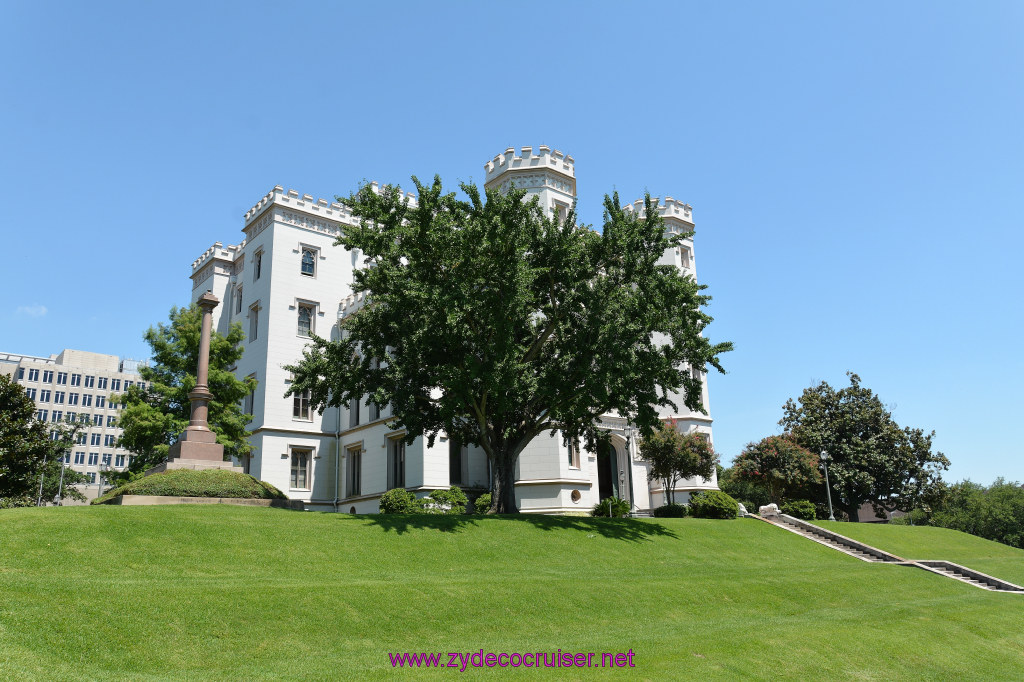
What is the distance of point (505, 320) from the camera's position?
21.0m

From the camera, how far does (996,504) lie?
213 feet

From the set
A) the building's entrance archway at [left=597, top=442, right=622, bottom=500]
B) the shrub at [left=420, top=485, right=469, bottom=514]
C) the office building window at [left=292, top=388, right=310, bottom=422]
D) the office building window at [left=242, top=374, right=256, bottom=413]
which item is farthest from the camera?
the office building window at [left=242, top=374, right=256, bottom=413]

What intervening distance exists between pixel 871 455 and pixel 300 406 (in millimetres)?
38554

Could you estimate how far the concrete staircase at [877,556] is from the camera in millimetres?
25016

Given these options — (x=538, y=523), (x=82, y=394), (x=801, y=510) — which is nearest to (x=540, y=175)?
(x=538, y=523)

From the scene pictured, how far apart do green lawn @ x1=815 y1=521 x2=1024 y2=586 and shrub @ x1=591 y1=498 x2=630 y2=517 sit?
10210 millimetres

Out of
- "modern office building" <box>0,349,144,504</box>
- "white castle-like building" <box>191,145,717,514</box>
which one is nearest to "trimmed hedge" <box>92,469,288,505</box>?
"white castle-like building" <box>191,145,717,514</box>

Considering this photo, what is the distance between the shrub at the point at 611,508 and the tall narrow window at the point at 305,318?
67.6ft

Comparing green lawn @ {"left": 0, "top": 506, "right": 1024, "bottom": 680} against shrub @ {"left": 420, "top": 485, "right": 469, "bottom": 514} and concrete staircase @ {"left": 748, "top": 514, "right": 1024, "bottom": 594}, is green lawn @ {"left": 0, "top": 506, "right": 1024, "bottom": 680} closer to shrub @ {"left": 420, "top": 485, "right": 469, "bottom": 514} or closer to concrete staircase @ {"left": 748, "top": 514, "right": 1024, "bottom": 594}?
concrete staircase @ {"left": 748, "top": 514, "right": 1024, "bottom": 594}

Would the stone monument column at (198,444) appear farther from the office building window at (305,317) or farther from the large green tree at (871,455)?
the large green tree at (871,455)

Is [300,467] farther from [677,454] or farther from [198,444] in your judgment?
[677,454]

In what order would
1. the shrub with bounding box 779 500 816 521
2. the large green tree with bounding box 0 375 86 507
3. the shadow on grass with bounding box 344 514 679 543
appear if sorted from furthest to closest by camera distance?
the shrub with bounding box 779 500 816 521
the large green tree with bounding box 0 375 86 507
the shadow on grass with bounding box 344 514 679 543

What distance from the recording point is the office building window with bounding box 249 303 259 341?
1662 inches

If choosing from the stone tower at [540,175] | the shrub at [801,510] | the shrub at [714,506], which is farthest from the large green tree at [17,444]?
the shrub at [801,510]
